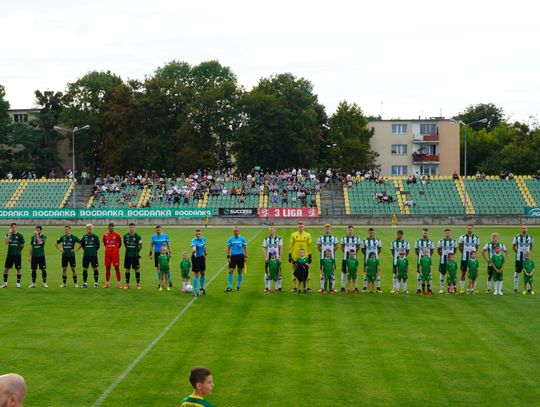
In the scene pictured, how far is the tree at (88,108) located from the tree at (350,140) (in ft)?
98.7

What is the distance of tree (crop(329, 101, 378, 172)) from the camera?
91875mm

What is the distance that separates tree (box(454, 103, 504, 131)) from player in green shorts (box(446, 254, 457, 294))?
361 ft

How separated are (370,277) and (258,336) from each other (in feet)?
26.4

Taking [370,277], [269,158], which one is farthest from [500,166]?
[370,277]

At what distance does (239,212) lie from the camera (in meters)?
68.8

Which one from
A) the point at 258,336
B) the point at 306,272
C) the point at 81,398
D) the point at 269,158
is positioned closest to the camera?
the point at 81,398

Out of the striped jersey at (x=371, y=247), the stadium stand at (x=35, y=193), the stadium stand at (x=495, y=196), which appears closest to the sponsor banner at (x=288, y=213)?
the stadium stand at (x=495, y=196)

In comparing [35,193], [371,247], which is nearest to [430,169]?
[35,193]

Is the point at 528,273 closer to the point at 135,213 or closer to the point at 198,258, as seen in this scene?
the point at 198,258

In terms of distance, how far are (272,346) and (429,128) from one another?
8958cm

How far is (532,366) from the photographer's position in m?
13.8

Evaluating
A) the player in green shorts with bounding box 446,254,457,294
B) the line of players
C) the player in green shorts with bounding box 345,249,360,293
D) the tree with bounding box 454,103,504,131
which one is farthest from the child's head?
the tree with bounding box 454,103,504,131

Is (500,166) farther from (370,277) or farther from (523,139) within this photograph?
(370,277)

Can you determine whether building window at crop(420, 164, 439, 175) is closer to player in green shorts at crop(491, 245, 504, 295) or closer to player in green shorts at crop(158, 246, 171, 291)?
player in green shorts at crop(491, 245, 504, 295)
